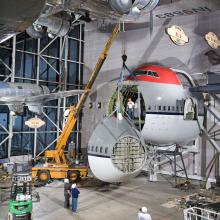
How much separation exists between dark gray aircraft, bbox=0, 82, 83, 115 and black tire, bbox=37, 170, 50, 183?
4.57 meters

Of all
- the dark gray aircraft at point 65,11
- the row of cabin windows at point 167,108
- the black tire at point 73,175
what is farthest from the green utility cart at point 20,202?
the row of cabin windows at point 167,108

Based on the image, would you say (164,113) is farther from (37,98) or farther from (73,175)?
(37,98)

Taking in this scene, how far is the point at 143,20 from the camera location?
25188mm

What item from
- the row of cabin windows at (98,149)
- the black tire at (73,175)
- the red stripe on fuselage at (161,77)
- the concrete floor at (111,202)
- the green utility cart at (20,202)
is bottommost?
the concrete floor at (111,202)

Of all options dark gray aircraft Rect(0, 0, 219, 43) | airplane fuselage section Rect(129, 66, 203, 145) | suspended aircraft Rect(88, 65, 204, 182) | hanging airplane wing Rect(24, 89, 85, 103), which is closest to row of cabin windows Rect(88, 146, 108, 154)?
suspended aircraft Rect(88, 65, 204, 182)

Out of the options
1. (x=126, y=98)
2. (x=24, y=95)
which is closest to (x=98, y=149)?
(x=126, y=98)

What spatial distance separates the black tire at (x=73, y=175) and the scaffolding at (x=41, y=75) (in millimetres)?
6688

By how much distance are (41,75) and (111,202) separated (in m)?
15.5

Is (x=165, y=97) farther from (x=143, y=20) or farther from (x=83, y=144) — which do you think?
(x=83, y=144)

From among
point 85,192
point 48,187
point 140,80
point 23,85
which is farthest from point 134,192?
point 23,85

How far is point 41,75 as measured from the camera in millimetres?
26578

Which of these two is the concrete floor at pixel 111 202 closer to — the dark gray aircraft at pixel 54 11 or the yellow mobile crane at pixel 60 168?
the yellow mobile crane at pixel 60 168

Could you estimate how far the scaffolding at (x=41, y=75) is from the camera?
23438mm

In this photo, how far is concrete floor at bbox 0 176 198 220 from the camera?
12.9 m
